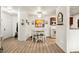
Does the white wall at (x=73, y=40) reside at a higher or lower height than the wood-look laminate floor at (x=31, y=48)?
higher

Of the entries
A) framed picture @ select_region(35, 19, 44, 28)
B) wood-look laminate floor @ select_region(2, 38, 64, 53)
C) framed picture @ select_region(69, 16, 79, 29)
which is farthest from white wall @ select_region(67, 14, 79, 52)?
framed picture @ select_region(35, 19, 44, 28)

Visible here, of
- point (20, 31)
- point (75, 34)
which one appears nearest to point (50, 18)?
point (20, 31)

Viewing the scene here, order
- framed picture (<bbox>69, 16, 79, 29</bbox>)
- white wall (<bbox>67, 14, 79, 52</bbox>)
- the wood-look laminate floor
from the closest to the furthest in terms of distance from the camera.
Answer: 1. white wall (<bbox>67, 14, 79, 52</bbox>)
2. the wood-look laminate floor
3. framed picture (<bbox>69, 16, 79, 29</bbox>)

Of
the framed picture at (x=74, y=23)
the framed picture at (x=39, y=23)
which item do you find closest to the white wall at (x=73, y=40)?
the framed picture at (x=74, y=23)

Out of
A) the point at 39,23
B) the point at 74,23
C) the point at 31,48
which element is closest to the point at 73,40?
the point at 31,48

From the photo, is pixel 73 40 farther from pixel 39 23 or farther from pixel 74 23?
pixel 39 23

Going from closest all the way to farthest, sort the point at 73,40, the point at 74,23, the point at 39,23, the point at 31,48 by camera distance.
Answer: the point at 73,40, the point at 31,48, the point at 74,23, the point at 39,23

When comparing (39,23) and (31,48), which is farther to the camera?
(39,23)

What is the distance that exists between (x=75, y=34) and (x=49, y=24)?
731 cm

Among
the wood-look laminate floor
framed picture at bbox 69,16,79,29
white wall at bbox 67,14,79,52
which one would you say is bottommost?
the wood-look laminate floor

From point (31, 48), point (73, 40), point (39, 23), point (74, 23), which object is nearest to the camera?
point (73, 40)

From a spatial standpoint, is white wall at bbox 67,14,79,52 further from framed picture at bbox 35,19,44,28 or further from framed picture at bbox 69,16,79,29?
framed picture at bbox 35,19,44,28

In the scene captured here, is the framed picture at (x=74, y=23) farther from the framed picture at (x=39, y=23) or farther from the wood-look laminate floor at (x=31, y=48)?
the wood-look laminate floor at (x=31, y=48)
